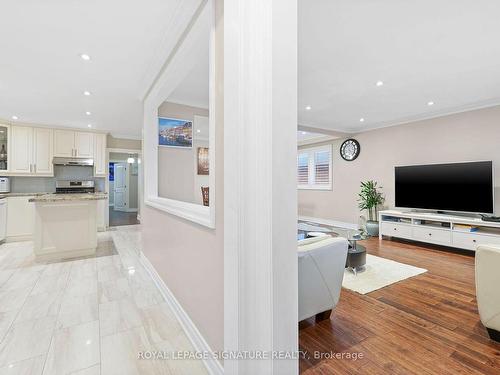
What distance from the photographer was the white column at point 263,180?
0.99m

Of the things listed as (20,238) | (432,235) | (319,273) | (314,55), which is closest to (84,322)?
(319,273)

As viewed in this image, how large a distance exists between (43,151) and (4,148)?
60cm

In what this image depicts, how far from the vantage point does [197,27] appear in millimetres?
1756

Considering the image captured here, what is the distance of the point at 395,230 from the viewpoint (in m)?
4.65

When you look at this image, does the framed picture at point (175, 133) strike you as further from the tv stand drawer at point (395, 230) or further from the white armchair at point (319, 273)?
the tv stand drawer at point (395, 230)

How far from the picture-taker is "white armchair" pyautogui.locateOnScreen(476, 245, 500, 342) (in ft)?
5.36

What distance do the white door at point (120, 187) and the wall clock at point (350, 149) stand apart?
744 cm

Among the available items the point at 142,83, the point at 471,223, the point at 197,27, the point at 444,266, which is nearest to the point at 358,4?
the point at 197,27

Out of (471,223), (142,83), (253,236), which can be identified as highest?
(142,83)

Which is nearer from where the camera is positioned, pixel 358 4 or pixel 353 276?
pixel 358 4

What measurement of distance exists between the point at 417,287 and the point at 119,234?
544 centimetres

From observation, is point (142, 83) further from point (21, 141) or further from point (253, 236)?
point (21, 141)

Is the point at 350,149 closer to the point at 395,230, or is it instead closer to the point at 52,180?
the point at 395,230

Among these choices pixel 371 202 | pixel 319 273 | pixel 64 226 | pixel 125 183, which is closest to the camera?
pixel 319 273
